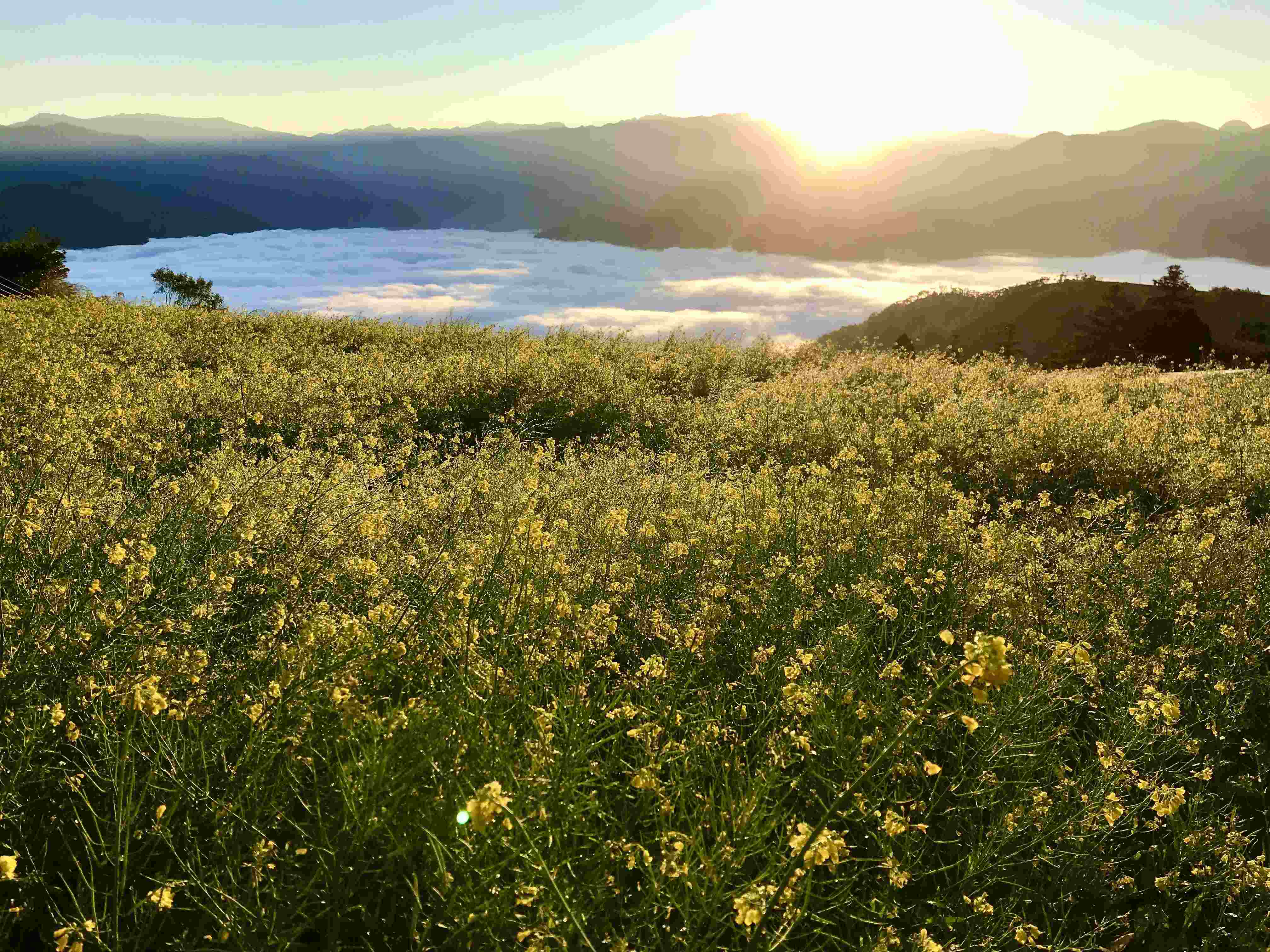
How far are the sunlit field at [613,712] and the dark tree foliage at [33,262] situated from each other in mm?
32232

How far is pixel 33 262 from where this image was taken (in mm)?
33938

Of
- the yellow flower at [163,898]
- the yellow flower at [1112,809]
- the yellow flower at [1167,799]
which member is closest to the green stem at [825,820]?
the yellow flower at [1112,809]

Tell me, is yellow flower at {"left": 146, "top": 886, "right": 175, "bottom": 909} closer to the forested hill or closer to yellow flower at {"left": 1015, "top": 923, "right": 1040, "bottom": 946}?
yellow flower at {"left": 1015, "top": 923, "right": 1040, "bottom": 946}

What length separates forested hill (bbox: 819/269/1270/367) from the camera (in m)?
25.1

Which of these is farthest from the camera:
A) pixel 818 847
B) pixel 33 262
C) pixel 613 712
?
pixel 33 262

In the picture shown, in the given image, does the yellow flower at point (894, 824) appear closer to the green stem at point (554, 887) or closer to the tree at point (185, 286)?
the green stem at point (554, 887)

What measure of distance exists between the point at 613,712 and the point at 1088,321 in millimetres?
30448

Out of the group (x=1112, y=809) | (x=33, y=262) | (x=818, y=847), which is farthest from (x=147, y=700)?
(x=33, y=262)

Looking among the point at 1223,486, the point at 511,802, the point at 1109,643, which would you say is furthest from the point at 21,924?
the point at 1223,486

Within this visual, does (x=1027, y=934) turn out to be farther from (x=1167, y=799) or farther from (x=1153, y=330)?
(x=1153, y=330)

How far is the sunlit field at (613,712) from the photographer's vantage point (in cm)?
233

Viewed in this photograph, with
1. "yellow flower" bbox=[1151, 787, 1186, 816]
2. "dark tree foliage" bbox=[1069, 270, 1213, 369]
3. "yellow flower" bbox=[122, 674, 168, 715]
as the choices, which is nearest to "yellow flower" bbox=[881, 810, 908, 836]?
"yellow flower" bbox=[1151, 787, 1186, 816]

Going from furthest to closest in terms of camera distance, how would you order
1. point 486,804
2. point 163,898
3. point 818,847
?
point 163,898, point 818,847, point 486,804

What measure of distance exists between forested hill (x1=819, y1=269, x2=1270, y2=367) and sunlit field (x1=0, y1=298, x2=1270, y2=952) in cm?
1294
